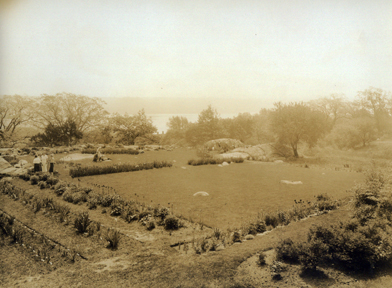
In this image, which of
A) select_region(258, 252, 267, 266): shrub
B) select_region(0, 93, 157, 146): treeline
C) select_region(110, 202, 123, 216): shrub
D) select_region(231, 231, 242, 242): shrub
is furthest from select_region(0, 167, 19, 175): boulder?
select_region(258, 252, 267, 266): shrub

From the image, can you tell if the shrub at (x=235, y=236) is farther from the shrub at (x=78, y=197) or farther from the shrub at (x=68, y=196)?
the shrub at (x=68, y=196)

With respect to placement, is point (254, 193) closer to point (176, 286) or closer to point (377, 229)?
point (377, 229)

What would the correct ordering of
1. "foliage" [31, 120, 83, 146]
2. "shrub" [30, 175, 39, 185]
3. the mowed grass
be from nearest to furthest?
the mowed grass → "shrub" [30, 175, 39, 185] → "foliage" [31, 120, 83, 146]

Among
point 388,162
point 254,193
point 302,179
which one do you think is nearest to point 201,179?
point 254,193

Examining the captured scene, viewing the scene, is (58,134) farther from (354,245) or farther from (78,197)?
(354,245)

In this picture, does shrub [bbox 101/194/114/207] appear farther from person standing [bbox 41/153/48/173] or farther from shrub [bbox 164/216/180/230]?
person standing [bbox 41/153/48/173]

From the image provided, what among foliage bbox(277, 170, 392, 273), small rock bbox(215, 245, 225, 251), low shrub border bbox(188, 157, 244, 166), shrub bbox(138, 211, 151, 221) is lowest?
low shrub border bbox(188, 157, 244, 166)

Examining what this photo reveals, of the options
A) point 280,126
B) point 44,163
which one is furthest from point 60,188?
point 280,126
